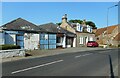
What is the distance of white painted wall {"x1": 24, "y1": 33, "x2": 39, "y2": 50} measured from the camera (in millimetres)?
35803

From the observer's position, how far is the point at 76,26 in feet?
182

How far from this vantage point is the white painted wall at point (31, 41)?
3580cm

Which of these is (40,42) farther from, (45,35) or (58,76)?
(58,76)

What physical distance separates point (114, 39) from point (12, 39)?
157 feet

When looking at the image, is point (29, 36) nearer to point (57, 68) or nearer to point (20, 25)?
point (20, 25)

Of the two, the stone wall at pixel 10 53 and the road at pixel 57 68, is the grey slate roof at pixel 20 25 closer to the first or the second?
the stone wall at pixel 10 53

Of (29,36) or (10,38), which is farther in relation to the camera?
(29,36)

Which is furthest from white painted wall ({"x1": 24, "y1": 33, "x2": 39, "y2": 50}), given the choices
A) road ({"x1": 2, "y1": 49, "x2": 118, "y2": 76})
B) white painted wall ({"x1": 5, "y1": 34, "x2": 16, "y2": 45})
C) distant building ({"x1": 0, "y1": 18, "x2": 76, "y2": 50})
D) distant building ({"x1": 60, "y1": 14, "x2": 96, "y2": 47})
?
road ({"x1": 2, "y1": 49, "x2": 118, "y2": 76})

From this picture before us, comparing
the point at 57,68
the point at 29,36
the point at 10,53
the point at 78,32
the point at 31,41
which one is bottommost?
the point at 57,68

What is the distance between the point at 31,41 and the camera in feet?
121

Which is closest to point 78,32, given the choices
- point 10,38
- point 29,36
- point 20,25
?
point 29,36

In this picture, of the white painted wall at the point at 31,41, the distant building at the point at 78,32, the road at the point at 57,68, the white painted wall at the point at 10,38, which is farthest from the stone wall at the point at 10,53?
the distant building at the point at 78,32

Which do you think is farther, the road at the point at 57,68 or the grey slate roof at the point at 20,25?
the grey slate roof at the point at 20,25

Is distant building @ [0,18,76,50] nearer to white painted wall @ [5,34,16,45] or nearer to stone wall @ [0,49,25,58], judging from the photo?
white painted wall @ [5,34,16,45]
